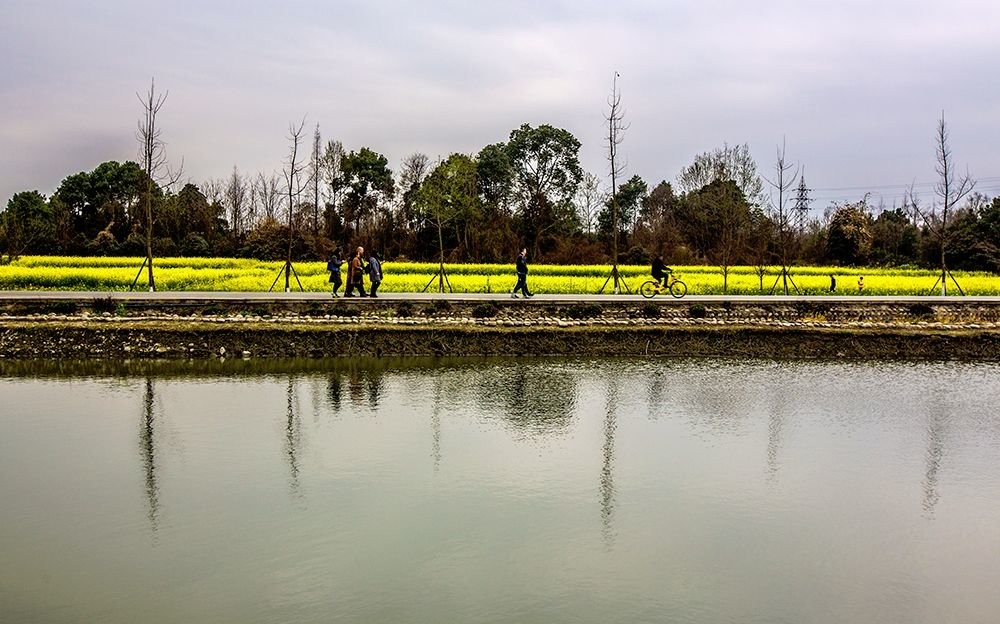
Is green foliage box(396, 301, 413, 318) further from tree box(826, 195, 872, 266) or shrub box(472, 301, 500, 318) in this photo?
tree box(826, 195, 872, 266)

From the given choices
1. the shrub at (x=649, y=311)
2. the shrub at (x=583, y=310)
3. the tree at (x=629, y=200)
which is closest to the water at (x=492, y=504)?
the shrub at (x=583, y=310)

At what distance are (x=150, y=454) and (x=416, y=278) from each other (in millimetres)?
20946

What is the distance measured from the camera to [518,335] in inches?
844

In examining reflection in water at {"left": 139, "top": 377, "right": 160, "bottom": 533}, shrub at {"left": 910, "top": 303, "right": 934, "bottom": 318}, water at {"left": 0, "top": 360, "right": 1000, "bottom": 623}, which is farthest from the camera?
shrub at {"left": 910, "top": 303, "right": 934, "bottom": 318}

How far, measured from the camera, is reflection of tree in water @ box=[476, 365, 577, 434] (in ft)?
44.4

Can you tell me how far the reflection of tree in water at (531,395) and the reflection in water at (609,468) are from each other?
67cm

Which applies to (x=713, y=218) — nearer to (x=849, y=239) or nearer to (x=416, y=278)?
(x=849, y=239)

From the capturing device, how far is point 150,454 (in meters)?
11.3

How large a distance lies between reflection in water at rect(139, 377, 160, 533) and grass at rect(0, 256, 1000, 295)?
1420 centimetres

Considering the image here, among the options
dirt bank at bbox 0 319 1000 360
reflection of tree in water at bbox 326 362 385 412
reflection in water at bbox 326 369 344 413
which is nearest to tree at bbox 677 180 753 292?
dirt bank at bbox 0 319 1000 360

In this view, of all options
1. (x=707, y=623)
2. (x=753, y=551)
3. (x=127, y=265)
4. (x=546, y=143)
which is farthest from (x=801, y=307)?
(x=546, y=143)

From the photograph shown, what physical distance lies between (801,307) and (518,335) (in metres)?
8.91

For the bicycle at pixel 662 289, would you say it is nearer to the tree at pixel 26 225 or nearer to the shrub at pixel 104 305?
the shrub at pixel 104 305

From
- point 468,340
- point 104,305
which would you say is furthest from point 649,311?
point 104,305
